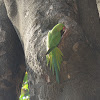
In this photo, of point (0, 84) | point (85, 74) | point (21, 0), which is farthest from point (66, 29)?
point (0, 84)

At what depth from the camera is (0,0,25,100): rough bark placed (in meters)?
1.00

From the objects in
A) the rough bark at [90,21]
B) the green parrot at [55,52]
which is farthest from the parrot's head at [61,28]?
the rough bark at [90,21]

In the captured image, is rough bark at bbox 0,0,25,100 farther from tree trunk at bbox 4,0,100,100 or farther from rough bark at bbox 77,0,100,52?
rough bark at bbox 77,0,100,52

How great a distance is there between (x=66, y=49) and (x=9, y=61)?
1.47ft

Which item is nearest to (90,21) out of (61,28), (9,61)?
(61,28)

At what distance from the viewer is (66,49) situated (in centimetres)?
71

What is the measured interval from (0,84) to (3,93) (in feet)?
0.21

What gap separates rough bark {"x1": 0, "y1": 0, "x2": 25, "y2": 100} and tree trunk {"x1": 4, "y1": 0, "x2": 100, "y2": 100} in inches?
7.3

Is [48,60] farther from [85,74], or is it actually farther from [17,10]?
[17,10]

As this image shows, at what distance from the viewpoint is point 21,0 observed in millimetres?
996

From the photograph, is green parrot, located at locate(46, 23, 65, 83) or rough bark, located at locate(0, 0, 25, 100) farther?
rough bark, located at locate(0, 0, 25, 100)

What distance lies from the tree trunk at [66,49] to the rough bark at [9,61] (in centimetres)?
19

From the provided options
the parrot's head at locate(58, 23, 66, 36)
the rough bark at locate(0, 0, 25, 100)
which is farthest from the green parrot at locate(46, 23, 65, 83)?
the rough bark at locate(0, 0, 25, 100)

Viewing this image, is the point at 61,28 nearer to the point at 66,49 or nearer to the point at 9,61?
the point at 66,49
